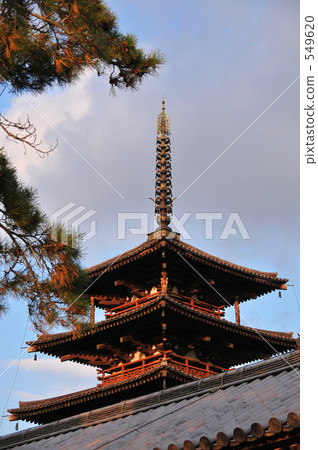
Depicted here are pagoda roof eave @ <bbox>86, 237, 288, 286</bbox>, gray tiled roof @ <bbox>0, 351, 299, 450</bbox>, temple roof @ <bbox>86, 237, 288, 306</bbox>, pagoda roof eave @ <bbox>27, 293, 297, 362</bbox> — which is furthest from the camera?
temple roof @ <bbox>86, 237, 288, 306</bbox>

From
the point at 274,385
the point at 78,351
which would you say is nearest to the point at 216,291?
the point at 78,351

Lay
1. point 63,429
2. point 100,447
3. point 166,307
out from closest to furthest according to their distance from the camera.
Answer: point 100,447 < point 63,429 < point 166,307

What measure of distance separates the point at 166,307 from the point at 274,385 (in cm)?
945

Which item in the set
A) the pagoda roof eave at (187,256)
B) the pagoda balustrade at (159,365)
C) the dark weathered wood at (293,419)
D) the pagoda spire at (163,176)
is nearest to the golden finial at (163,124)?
the pagoda spire at (163,176)

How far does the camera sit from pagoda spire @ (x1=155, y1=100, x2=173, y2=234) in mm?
24772

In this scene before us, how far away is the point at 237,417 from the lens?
10.3 meters

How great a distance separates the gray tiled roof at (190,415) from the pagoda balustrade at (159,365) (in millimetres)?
6508

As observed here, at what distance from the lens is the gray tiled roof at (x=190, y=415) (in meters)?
10.1

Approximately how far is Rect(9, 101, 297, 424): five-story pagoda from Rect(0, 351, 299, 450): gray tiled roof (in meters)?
6.33

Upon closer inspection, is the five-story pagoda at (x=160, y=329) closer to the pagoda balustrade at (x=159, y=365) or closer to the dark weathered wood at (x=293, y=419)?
the pagoda balustrade at (x=159, y=365)

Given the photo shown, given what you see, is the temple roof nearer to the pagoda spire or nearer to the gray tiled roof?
the pagoda spire

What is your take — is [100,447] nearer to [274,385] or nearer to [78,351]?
[274,385]

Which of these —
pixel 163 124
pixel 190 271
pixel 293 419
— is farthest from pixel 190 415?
pixel 163 124

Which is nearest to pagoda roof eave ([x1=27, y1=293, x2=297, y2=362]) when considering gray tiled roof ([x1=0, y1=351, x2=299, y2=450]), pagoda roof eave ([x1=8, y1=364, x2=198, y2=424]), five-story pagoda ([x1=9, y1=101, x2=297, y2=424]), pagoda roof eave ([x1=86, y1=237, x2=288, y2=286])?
five-story pagoda ([x1=9, y1=101, x2=297, y2=424])
